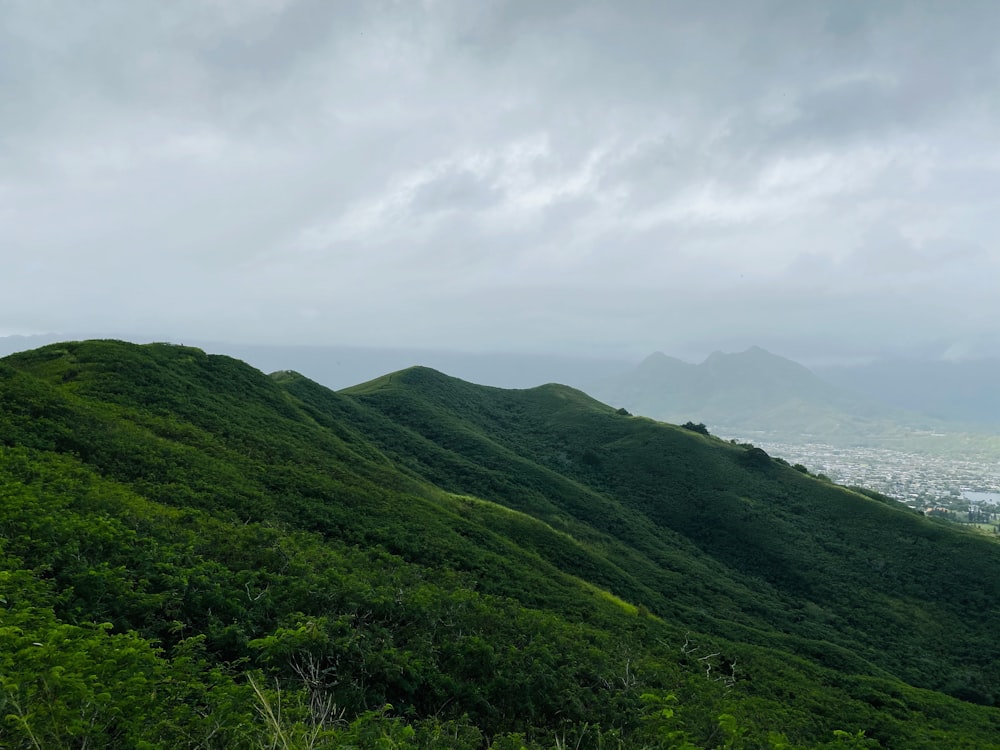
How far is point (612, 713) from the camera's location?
60.7ft

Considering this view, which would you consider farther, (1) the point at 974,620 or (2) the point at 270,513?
(1) the point at 974,620

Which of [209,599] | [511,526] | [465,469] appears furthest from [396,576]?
[465,469]

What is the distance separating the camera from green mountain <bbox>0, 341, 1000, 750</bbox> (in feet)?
37.2

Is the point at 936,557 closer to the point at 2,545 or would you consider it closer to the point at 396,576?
the point at 396,576

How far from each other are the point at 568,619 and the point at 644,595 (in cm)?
2171

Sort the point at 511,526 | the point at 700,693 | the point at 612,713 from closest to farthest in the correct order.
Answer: the point at 612,713, the point at 700,693, the point at 511,526

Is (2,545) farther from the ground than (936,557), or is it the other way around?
(2,545)

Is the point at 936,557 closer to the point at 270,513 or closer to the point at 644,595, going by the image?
the point at 644,595

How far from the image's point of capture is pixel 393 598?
2022cm

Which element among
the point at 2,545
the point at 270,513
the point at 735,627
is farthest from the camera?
the point at 735,627

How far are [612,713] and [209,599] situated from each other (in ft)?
48.5

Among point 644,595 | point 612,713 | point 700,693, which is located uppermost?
point 612,713

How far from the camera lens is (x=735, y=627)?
149 ft

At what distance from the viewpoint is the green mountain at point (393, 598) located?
37.2ft
